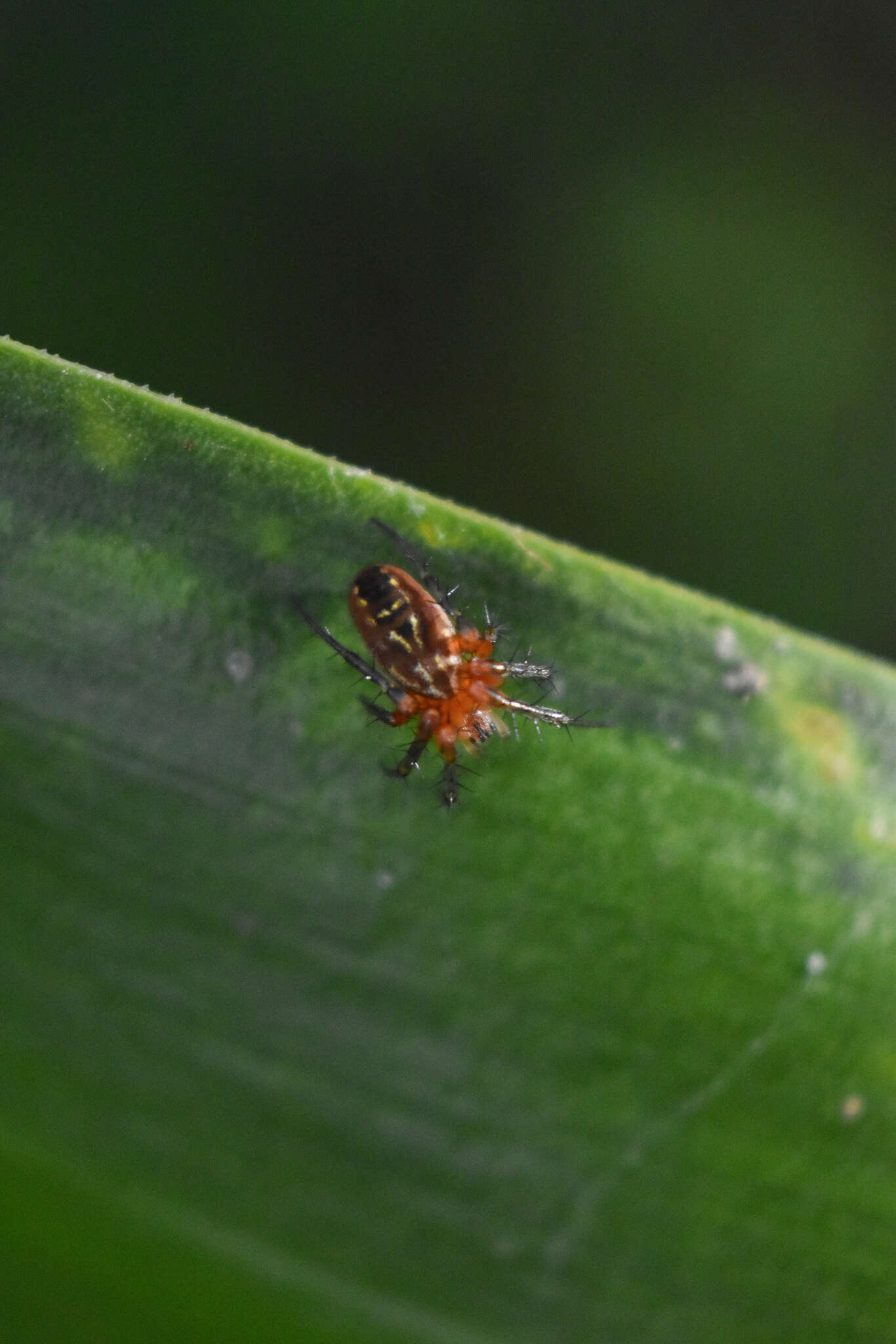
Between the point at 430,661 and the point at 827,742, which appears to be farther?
the point at 430,661

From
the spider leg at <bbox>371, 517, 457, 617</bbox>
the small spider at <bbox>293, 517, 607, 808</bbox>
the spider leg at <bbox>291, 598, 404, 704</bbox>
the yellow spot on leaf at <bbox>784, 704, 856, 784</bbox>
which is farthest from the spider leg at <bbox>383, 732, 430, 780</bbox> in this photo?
the yellow spot on leaf at <bbox>784, 704, 856, 784</bbox>

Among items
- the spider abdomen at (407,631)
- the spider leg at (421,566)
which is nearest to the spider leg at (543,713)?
the spider abdomen at (407,631)

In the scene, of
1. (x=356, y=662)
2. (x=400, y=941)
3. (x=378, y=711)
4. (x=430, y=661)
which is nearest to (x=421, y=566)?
(x=356, y=662)

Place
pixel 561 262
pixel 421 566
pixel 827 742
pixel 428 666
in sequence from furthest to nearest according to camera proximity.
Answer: pixel 561 262
pixel 428 666
pixel 827 742
pixel 421 566

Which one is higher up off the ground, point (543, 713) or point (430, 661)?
point (430, 661)

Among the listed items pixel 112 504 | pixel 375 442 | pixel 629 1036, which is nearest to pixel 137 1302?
pixel 629 1036

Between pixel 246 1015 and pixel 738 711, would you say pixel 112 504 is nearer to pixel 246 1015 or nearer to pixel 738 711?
Result: pixel 246 1015

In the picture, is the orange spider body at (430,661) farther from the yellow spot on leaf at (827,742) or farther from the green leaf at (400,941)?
the yellow spot on leaf at (827,742)

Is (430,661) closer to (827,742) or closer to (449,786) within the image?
(449,786)
